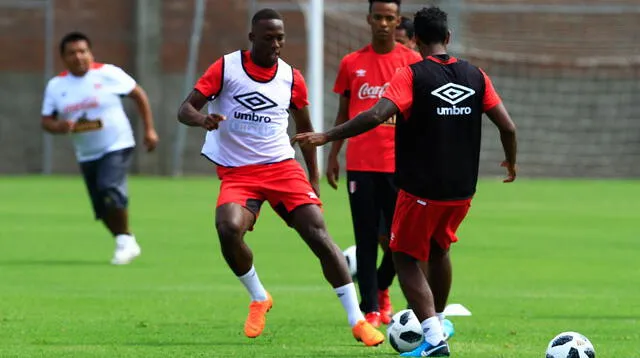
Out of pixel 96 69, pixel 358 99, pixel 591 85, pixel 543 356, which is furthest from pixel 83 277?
pixel 591 85

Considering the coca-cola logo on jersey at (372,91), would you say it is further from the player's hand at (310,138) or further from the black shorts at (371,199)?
the player's hand at (310,138)

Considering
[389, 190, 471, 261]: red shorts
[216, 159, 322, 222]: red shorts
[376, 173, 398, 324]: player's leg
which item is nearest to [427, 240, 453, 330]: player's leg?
[389, 190, 471, 261]: red shorts

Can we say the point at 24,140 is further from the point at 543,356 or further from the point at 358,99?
the point at 543,356

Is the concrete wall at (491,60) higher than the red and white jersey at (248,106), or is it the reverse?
the red and white jersey at (248,106)

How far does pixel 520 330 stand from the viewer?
32.2 ft

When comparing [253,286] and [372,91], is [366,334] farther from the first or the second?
[372,91]

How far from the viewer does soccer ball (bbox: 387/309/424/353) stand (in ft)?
27.9

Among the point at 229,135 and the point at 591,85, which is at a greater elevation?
the point at 229,135

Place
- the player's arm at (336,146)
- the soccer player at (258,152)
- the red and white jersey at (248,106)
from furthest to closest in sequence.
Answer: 1. the player's arm at (336,146)
2. the red and white jersey at (248,106)
3. the soccer player at (258,152)

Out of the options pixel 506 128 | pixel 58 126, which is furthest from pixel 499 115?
pixel 58 126

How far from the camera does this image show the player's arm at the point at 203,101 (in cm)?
902

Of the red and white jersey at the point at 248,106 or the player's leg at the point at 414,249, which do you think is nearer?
the player's leg at the point at 414,249

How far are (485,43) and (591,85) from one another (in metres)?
2.61

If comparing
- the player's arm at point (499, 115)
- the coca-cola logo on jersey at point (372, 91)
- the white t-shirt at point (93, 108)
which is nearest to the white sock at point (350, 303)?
the player's arm at point (499, 115)
